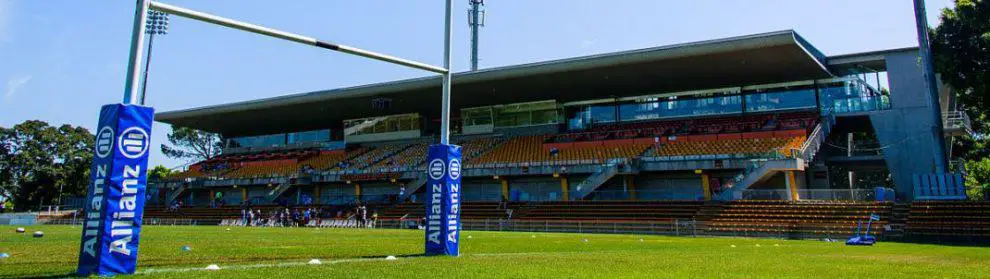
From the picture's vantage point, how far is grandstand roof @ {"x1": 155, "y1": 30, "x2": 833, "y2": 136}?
109ft

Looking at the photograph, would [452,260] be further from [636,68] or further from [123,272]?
[636,68]

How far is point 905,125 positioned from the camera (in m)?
33.8

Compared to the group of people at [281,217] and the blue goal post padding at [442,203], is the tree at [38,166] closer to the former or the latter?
the group of people at [281,217]

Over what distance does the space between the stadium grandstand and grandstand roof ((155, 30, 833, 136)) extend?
0.15 meters

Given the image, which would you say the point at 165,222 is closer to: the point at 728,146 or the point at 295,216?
the point at 295,216

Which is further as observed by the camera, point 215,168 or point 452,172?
point 215,168

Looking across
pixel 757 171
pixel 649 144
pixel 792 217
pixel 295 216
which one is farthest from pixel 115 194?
pixel 649 144

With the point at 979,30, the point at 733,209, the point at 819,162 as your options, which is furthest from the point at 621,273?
the point at 819,162

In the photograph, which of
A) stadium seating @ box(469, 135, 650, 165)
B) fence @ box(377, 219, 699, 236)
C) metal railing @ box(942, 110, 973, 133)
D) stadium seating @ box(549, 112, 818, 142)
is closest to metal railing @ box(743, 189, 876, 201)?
fence @ box(377, 219, 699, 236)

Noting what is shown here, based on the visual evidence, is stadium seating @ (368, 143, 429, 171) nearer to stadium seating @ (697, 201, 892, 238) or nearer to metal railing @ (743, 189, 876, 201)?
stadium seating @ (697, 201, 892, 238)

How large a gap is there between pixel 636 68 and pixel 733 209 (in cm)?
1075

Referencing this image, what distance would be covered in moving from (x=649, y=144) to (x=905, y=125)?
45.1ft

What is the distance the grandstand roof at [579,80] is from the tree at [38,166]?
612 inches

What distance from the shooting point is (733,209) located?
2978 cm
